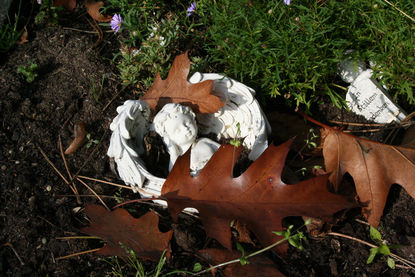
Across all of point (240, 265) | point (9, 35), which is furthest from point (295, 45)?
point (9, 35)

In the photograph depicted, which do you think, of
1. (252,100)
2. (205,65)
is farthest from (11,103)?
(252,100)

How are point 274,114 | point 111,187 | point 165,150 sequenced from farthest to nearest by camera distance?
point 274,114 < point 111,187 < point 165,150

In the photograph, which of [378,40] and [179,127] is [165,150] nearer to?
[179,127]

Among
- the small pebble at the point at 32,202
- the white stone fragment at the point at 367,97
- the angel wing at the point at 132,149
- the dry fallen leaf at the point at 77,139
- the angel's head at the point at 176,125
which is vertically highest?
the white stone fragment at the point at 367,97

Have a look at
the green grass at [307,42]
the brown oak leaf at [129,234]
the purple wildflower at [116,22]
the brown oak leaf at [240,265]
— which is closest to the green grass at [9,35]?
the purple wildflower at [116,22]

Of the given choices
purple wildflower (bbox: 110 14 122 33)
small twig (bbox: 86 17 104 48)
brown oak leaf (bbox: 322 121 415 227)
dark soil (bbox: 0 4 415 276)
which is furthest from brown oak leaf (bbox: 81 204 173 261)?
small twig (bbox: 86 17 104 48)

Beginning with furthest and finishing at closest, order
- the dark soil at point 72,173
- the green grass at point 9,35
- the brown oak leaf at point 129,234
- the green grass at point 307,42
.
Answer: the green grass at point 9,35
the green grass at point 307,42
the dark soil at point 72,173
the brown oak leaf at point 129,234

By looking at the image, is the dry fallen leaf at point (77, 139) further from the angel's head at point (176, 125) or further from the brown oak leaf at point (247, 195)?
the brown oak leaf at point (247, 195)
